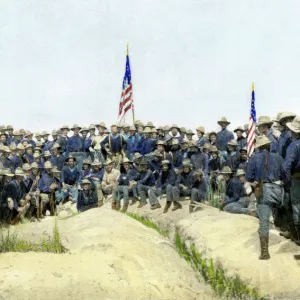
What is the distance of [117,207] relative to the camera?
53.6 ft

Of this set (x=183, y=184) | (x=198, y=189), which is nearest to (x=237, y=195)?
(x=198, y=189)

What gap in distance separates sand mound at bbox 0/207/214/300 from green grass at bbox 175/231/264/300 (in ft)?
0.51

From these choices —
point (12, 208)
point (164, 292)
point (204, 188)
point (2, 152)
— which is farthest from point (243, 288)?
point (2, 152)

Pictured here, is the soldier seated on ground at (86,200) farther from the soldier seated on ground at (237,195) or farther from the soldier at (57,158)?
the soldier seated on ground at (237,195)

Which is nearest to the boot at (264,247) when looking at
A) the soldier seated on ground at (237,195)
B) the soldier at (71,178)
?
the soldier seated on ground at (237,195)

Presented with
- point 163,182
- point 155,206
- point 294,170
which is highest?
point 294,170

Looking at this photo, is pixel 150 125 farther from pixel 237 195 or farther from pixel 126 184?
pixel 237 195

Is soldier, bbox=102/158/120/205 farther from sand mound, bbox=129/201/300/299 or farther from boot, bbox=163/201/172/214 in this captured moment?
sand mound, bbox=129/201/300/299

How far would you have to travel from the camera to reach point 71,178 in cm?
1811

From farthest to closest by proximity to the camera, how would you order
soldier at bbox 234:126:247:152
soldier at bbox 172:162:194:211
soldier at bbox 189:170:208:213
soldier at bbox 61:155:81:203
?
soldier at bbox 61:155:81:203 → soldier at bbox 234:126:247:152 → soldier at bbox 172:162:194:211 → soldier at bbox 189:170:208:213

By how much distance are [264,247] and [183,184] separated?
5.53 meters

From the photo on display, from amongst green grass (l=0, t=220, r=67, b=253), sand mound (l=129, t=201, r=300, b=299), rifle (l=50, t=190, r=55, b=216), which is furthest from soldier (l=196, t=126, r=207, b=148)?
green grass (l=0, t=220, r=67, b=253)

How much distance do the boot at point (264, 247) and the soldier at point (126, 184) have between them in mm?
7066

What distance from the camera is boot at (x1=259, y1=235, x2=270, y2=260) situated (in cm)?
934
